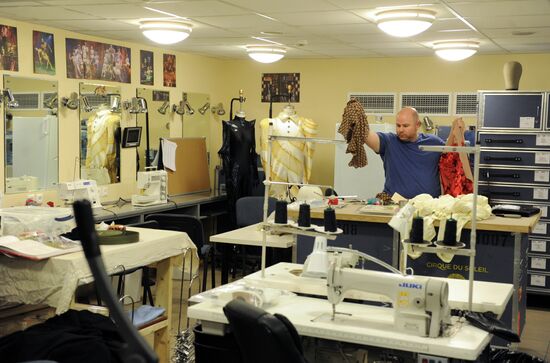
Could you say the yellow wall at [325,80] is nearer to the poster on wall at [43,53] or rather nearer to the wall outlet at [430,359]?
the poster on wall at [43,53]

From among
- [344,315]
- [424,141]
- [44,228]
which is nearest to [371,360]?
[344,315]

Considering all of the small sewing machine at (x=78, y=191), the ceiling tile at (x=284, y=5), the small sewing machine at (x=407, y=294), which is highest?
the ceiling tile at (x=284, y=5)

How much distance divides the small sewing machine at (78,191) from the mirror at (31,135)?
334mm

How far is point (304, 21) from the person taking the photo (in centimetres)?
545

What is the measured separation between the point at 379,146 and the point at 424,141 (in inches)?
13.3

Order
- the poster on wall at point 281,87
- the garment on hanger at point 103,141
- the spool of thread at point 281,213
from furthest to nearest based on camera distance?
the poster on wall at point 281,87 → the garment on hanger at point 103,141 → the spool of thread at point 281,213

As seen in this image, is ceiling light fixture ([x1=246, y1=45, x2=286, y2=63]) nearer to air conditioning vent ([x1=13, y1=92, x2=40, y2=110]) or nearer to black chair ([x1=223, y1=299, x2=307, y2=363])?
air conditioning vent ([x1=13, y1=92, x2=40, y2=110])

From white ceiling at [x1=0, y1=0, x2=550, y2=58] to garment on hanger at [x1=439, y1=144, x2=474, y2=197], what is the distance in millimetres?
992

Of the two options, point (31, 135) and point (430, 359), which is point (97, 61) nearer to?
point (31, 135)

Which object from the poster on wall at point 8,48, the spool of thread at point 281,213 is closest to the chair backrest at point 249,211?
the poster on wall at point 8,48

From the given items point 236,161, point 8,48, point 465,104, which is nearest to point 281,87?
point 236,161

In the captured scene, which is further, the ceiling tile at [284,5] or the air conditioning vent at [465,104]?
the air conditioning vent at [465,104]

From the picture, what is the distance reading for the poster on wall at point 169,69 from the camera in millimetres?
7788

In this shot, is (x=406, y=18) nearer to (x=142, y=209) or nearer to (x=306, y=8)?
(x=306, y=8)
